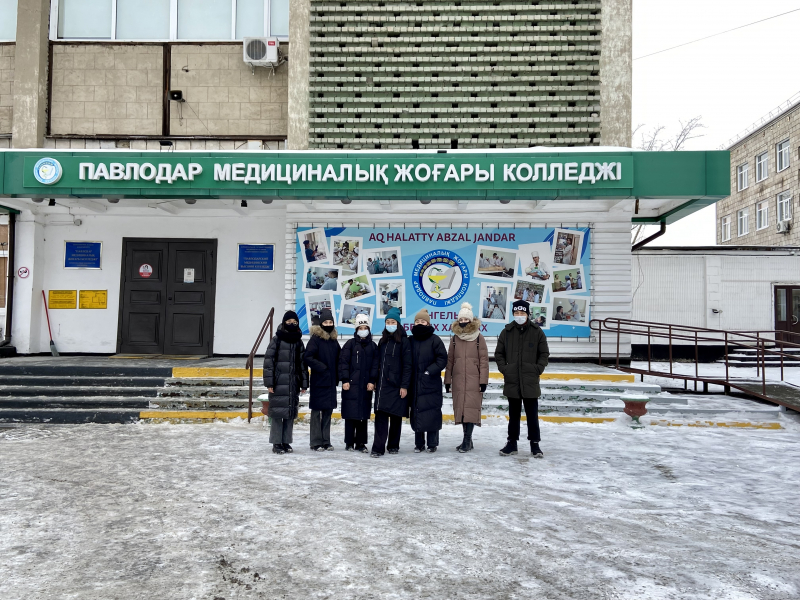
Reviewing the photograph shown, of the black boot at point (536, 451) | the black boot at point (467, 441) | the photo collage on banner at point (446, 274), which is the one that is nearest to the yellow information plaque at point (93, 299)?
the photo collage on banner at point (446, 274)

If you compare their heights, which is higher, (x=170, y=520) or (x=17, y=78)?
(x=17, y=78)

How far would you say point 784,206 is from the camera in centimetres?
2850

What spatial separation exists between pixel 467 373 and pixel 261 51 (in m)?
8.35

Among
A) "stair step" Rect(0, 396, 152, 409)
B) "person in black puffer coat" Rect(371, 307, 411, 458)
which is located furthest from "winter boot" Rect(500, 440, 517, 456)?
"stair step" Rect(0, 396, 152, 409)

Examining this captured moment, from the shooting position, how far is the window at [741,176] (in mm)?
32188

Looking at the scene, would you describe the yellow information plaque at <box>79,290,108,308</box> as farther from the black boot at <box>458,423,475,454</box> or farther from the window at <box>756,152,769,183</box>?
the window at <box>756,152,769,183</box>

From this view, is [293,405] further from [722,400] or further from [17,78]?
[17,78]

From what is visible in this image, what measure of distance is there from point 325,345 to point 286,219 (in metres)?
5.17

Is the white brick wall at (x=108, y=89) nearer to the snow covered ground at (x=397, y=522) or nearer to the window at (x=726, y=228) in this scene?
the snow covered ground at (x=397, y=522)

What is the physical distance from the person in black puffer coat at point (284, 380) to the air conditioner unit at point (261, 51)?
714cm

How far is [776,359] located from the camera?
16.3m

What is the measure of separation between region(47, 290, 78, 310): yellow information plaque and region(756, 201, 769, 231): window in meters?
31.0

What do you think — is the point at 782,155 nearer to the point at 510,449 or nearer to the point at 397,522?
the point at 510,449

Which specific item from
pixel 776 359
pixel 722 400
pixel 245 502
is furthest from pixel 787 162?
pixel 245 502
